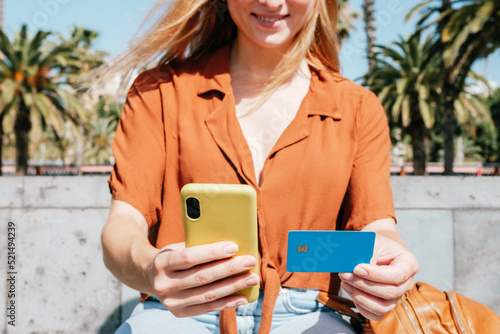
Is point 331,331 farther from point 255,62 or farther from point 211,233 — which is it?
point 255,62

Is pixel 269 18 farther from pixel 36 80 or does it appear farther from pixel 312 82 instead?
pixel 36 80

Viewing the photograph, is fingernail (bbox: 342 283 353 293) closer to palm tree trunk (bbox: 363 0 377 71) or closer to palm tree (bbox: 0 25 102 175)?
palm tree (bbox: 0 25 102 175)

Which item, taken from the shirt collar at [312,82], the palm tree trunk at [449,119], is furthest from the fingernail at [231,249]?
the palm tree trunk at [449,119]

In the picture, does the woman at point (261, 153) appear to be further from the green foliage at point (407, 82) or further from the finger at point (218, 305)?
the green foliage at point (407, 82)

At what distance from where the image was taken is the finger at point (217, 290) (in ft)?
4.07

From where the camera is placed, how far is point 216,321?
163 cm

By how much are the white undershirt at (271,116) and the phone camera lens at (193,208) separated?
1.75ft

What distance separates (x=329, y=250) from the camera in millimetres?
1357

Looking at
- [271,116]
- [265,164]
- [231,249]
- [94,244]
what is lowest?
[94,244]

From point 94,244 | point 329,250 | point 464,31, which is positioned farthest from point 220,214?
point 464,31

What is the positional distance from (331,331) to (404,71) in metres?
20.6

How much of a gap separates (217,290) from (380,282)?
479 mm

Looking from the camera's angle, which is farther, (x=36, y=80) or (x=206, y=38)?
(x=36, y=80)

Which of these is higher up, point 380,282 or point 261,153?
point 261,153
